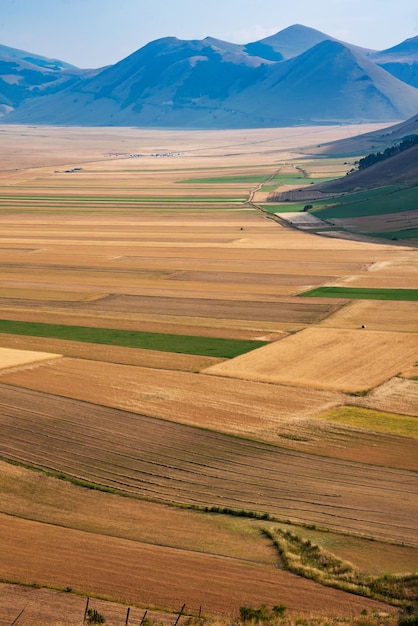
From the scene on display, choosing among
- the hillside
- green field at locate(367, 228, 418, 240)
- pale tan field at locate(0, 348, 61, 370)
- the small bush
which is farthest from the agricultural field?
the hillside

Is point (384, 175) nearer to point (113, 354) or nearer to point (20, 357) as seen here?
point (113, 354)

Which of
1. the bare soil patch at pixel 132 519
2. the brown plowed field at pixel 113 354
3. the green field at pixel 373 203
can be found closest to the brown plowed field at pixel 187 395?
the brown plowed field at pixel 113 354

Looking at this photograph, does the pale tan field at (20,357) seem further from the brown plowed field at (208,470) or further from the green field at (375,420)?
the green field at (375,420)

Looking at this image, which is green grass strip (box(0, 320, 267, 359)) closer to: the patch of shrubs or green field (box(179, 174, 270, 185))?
the patch of shrubs

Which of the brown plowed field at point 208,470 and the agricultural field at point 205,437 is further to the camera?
the brown plowed field at point 208,470

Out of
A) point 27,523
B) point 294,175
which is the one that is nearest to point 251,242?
point 27,523

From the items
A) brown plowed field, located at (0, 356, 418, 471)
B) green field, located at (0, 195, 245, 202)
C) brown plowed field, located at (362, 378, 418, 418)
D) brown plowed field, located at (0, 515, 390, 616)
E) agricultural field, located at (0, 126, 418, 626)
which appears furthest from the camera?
green field, located at (0, 195, 245, 202)
